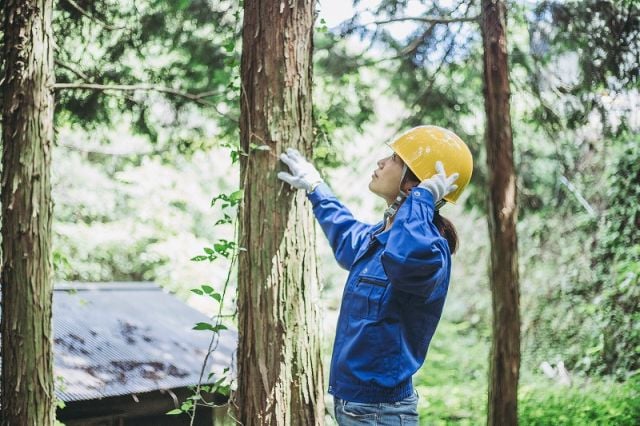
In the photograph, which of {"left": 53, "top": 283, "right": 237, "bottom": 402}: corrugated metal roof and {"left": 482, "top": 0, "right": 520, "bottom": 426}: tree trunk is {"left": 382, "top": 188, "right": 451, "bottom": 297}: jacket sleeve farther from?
{"left": 53, "top": 283, "right": 237, "bottom": 402}: corrugated metal roof

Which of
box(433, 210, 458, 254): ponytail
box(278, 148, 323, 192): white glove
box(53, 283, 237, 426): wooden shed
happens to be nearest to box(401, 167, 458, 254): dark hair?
box(433, 210, 458, 254): ponytail

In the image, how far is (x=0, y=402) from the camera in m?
3.29

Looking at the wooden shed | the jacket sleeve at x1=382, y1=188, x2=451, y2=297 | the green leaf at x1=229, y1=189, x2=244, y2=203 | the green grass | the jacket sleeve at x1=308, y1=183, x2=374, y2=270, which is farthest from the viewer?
the green grass

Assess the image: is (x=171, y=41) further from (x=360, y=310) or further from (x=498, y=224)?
(x=360, y=310)

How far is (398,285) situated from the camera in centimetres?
196

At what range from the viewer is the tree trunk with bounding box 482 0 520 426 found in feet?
14.7

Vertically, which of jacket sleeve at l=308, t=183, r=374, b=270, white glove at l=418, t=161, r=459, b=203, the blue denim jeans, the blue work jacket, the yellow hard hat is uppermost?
the yellow hard hat

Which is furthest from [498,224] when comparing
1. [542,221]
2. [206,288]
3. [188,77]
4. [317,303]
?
[542,221]

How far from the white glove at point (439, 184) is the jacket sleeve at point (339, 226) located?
0.45 meters

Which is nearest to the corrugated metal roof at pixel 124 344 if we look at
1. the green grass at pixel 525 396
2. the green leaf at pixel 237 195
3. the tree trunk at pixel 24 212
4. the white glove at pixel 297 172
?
the tree trunk at pixel 24 212

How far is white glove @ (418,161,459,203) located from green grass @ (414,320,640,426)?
4.50 metres

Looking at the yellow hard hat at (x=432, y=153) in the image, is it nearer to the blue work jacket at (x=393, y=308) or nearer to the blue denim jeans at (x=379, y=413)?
the blue work jacket at (x=393, y=308)

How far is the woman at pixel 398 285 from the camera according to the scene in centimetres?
195

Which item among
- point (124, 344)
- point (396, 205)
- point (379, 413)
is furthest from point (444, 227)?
point (124, 344)
